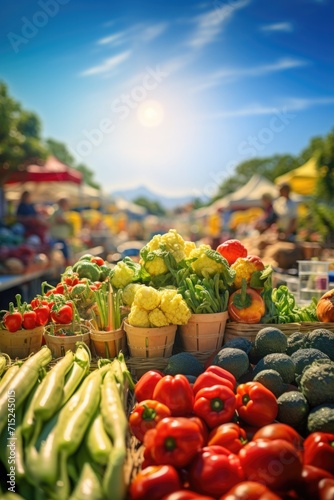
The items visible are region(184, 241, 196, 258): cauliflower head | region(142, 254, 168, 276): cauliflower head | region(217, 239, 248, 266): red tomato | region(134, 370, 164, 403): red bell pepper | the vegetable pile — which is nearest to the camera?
the vegetable pile

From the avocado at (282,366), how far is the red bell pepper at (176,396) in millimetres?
541

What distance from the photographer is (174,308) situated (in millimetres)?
2855

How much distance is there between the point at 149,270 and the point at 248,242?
18.9 ft

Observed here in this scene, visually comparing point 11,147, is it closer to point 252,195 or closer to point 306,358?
point 306,358

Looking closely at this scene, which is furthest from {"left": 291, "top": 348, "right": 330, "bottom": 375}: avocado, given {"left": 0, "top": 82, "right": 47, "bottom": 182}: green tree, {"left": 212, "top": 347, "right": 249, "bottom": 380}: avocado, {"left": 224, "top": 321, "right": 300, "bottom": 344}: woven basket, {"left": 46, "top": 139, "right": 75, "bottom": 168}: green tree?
{"left": 46, "top": 139, "right": 75, "bottom": 168}: green tree

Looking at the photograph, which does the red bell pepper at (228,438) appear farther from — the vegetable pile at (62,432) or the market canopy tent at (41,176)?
the market canopy tent at (41,176)

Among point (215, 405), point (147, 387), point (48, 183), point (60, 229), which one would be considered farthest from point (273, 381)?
point (48, 183)

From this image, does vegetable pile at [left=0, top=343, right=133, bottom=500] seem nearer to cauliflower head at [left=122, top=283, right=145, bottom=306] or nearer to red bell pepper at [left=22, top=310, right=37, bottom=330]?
red bell pepper at [left=22, top=310, right=37, bottom=330]

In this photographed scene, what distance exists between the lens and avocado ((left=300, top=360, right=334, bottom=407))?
217 centimetres

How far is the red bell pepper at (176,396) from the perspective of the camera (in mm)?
2098

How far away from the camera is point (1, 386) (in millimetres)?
2188

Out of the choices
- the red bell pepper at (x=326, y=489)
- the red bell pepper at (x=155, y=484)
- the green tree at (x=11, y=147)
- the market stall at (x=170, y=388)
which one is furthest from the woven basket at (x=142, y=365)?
the green tree at (x=11, y=147)

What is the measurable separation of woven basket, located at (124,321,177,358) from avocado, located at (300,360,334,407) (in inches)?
37.0

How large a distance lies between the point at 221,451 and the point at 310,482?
0.37 m
